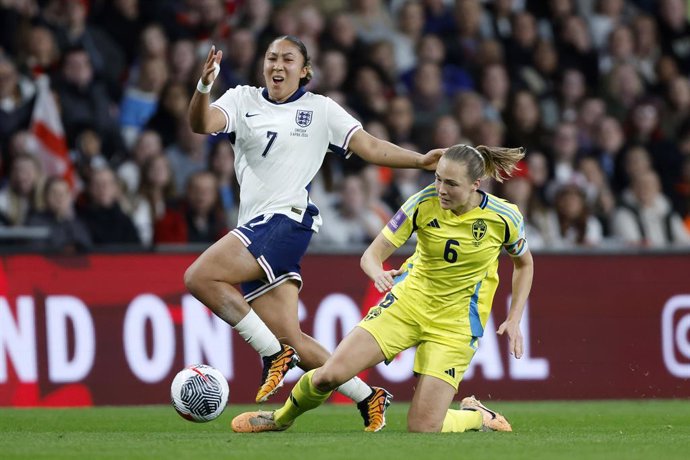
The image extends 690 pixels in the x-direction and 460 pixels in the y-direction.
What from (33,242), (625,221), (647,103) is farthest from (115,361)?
(647,103)

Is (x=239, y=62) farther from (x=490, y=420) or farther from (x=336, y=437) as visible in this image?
(x=336, y=437)

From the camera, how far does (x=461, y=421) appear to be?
865 cm

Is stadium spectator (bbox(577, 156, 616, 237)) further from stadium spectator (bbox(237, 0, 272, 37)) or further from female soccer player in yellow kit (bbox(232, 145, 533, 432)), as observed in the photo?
female soccer player in yellow kit (bbox(232, 145, 533, 432))

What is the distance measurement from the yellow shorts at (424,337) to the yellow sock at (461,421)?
0.19 meters

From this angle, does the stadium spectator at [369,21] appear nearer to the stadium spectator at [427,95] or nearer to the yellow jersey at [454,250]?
the stadium spectator at [427,95]

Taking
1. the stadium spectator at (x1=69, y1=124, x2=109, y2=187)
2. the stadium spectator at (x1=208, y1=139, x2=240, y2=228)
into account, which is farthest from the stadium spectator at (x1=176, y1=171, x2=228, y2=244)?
the stadium spectator at (x1=69, y1=124, x2=109, y2=187)

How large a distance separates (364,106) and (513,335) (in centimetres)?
645

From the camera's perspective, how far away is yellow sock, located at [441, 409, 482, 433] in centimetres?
852

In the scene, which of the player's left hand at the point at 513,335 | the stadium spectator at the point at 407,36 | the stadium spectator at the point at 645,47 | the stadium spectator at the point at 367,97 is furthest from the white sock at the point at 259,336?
the stadium spectator at the point at 645,47

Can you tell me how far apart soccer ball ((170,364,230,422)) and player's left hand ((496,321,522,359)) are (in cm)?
176

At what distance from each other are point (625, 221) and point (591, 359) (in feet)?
8.05

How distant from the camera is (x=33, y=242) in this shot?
40.2 ft

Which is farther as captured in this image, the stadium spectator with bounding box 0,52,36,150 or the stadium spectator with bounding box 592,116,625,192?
the stadium spectator with bounding box 592,116,625,192

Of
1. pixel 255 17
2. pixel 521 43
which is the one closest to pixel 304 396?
pixel 255 17
